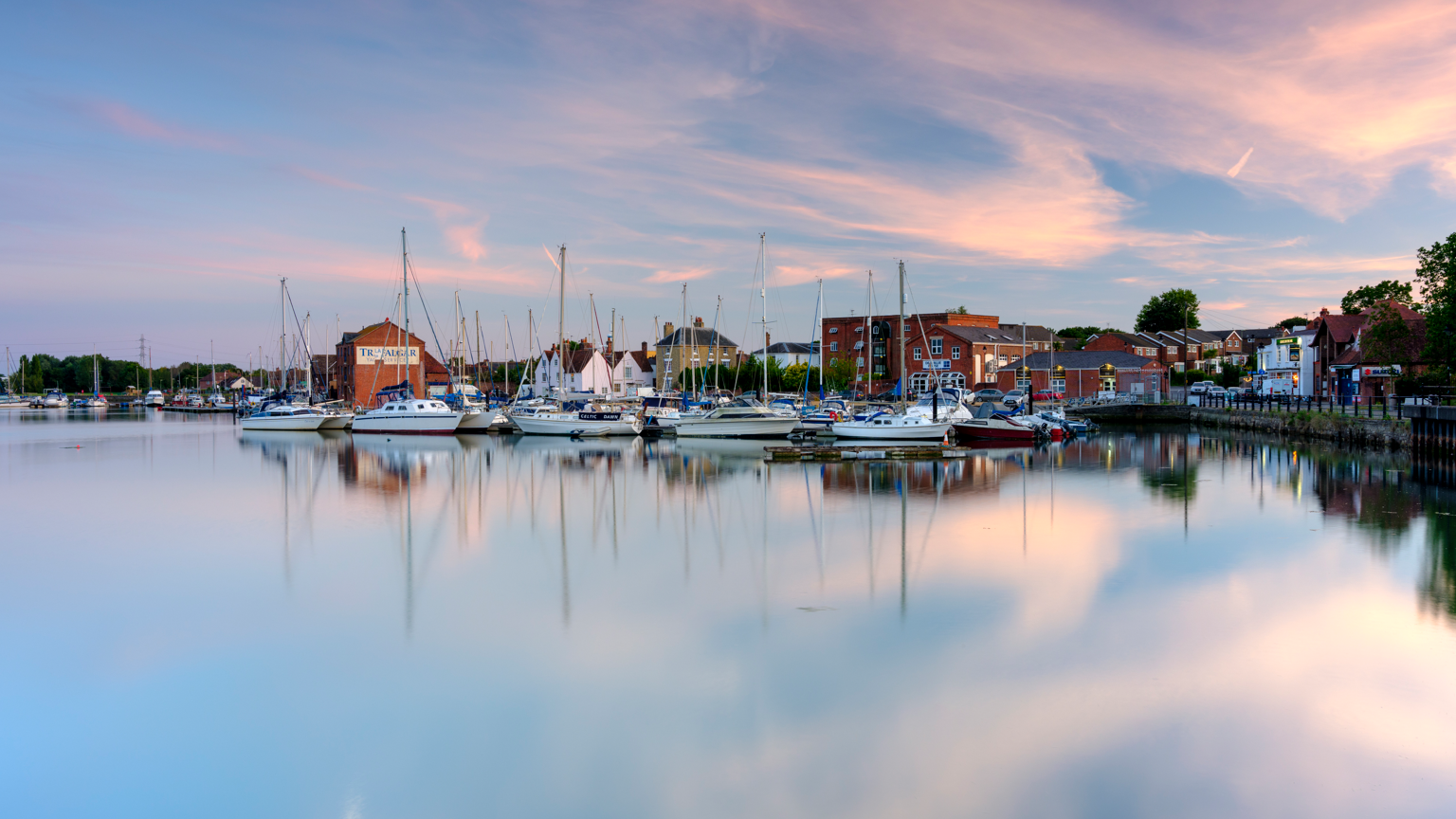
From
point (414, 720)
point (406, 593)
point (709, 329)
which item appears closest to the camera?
point (414, 720)

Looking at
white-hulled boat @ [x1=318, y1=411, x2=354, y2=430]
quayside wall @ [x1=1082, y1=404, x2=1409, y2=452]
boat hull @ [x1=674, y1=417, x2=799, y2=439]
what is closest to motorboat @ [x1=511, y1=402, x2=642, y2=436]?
boat hull @ [x1=674, y1=417, x2=799, y2=439]

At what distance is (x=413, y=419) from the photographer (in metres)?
50.2

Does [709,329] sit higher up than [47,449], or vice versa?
[709,329]

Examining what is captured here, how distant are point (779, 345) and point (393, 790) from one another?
3868 inches

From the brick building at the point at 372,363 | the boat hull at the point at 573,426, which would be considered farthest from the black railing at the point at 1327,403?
the brick building at the point at 372,363

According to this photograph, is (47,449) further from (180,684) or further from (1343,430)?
(1343,430)

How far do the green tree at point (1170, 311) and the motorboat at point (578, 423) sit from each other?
287 ft

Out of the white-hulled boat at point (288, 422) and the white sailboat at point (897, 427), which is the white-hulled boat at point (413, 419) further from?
the white sailboat at point (897, 427)

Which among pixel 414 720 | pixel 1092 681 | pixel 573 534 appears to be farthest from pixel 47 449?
pixel 1092 681

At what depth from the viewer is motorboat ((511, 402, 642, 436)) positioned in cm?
4769

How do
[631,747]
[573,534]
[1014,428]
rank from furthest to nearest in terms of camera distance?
[1014,428] → [573,534] → [631,747]

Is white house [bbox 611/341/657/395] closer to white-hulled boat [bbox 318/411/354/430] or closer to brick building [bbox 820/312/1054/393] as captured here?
brick building [bbox 820/312/1054/393]

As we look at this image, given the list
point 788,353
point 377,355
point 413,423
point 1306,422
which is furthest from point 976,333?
point 413,423

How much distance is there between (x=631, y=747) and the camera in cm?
797
